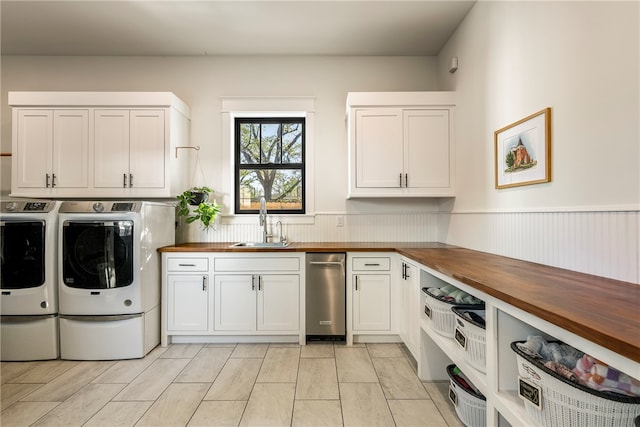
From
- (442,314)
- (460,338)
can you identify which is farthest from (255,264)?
(460,338)

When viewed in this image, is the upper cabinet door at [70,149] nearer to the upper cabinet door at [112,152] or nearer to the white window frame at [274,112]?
the upper cabinet door at [112,152]

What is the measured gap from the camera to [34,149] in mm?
2879

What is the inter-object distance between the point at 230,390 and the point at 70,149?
266 cm

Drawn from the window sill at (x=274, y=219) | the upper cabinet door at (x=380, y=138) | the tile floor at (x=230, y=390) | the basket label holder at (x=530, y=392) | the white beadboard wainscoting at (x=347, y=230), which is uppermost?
the upper cabinet door at (x=380, y=138)

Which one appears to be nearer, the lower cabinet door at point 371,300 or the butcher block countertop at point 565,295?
the butcher block countertop at point 565,295

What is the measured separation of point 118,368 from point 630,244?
10.4ft

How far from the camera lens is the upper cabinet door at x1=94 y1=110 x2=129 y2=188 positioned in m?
2.90

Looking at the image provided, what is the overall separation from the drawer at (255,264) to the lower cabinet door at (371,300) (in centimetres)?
59

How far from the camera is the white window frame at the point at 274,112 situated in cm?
326

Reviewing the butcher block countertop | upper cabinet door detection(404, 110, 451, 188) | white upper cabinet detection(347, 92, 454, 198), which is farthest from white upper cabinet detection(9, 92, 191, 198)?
the butcher block countertop

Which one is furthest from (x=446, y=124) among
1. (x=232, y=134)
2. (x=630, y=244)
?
(x=232, y=134)

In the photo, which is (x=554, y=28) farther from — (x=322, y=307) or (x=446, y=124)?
(x=322, y=307)

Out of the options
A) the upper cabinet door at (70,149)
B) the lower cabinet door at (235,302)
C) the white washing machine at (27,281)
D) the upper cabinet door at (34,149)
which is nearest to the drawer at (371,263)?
the lower cabinet door at (235,302)

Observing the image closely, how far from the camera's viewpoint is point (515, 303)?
1.05 m
